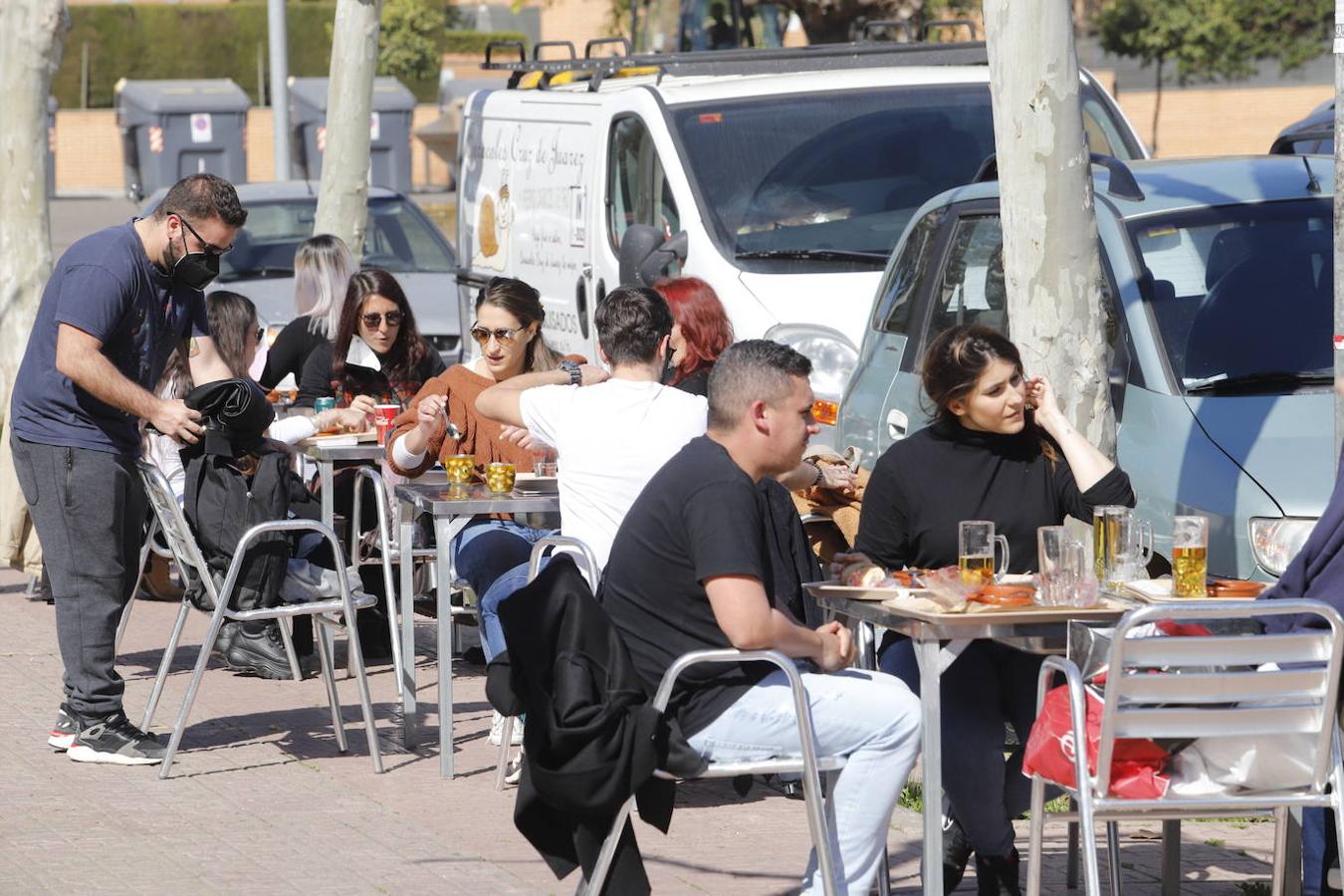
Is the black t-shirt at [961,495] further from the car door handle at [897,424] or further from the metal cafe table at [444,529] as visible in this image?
the car door handle at [897,424]

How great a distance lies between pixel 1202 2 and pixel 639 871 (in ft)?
131

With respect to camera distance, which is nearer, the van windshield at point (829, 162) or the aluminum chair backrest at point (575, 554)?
the aluminum chair backrest at point (575, 554)

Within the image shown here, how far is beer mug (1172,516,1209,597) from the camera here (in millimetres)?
5074

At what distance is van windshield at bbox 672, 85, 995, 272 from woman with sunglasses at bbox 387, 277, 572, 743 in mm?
2614

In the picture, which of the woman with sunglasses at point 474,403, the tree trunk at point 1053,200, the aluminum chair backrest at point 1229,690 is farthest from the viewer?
the woman with sunglasses at point 474,403

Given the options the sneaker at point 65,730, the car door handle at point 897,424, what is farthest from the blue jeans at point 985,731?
the sneaker at point 65,730

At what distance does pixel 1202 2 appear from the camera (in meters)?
41.8

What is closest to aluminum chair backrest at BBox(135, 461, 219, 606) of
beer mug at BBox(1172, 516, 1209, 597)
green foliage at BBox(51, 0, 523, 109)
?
beer mug at BBox(1172, 516, 1209, 597)

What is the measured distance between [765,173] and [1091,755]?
21.9 ft

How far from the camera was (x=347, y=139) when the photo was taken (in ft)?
47.7

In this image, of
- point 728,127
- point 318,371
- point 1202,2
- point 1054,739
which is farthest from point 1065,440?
point 1202,2

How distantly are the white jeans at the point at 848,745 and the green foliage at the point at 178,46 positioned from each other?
45182 millimetres

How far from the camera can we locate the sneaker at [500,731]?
721 centimetres

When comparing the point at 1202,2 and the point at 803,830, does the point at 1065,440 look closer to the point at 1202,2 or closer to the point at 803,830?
the point at 803,830
